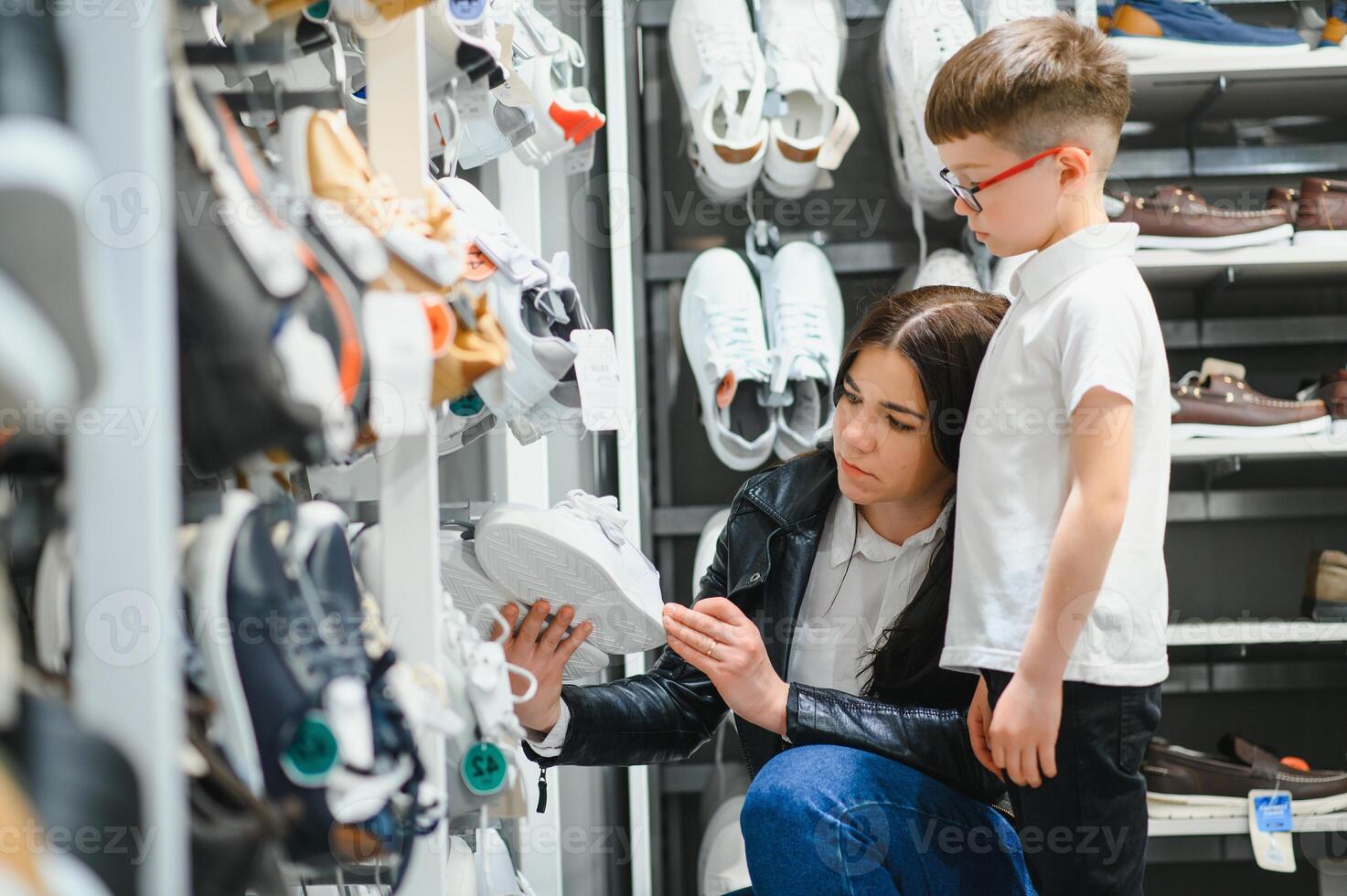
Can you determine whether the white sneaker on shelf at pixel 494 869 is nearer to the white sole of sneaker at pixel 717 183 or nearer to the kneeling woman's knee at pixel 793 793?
the kneeling woman's knee at pixel 793 793

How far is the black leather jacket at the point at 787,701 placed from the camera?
43.9 inches

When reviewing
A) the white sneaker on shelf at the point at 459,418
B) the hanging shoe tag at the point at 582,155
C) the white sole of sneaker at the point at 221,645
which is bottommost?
the white sole of sneaker at the point at 221,645

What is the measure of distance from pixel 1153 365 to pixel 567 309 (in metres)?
0.54

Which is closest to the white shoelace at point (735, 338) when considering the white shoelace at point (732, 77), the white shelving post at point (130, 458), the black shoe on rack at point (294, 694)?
the white shoelace at point (732, 77)

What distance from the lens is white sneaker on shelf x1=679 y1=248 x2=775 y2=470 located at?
2.01m

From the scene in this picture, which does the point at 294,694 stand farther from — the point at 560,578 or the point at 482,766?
the point at 560,578

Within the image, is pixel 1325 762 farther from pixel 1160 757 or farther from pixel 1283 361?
pixel 1283 361

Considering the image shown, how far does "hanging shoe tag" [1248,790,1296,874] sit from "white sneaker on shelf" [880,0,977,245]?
1.15m

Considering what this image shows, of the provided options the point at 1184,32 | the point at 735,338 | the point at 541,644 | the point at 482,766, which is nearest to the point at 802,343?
the point at 735,338

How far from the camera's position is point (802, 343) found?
6.60ft

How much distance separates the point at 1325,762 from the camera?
2340mm

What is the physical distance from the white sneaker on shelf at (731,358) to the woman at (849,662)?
660 mm

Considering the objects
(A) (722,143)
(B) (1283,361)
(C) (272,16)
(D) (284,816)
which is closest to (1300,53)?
(B) (1283,361)

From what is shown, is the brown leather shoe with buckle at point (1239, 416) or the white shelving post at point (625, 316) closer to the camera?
the brown leather shoe with buckle at point (1239, 416)
